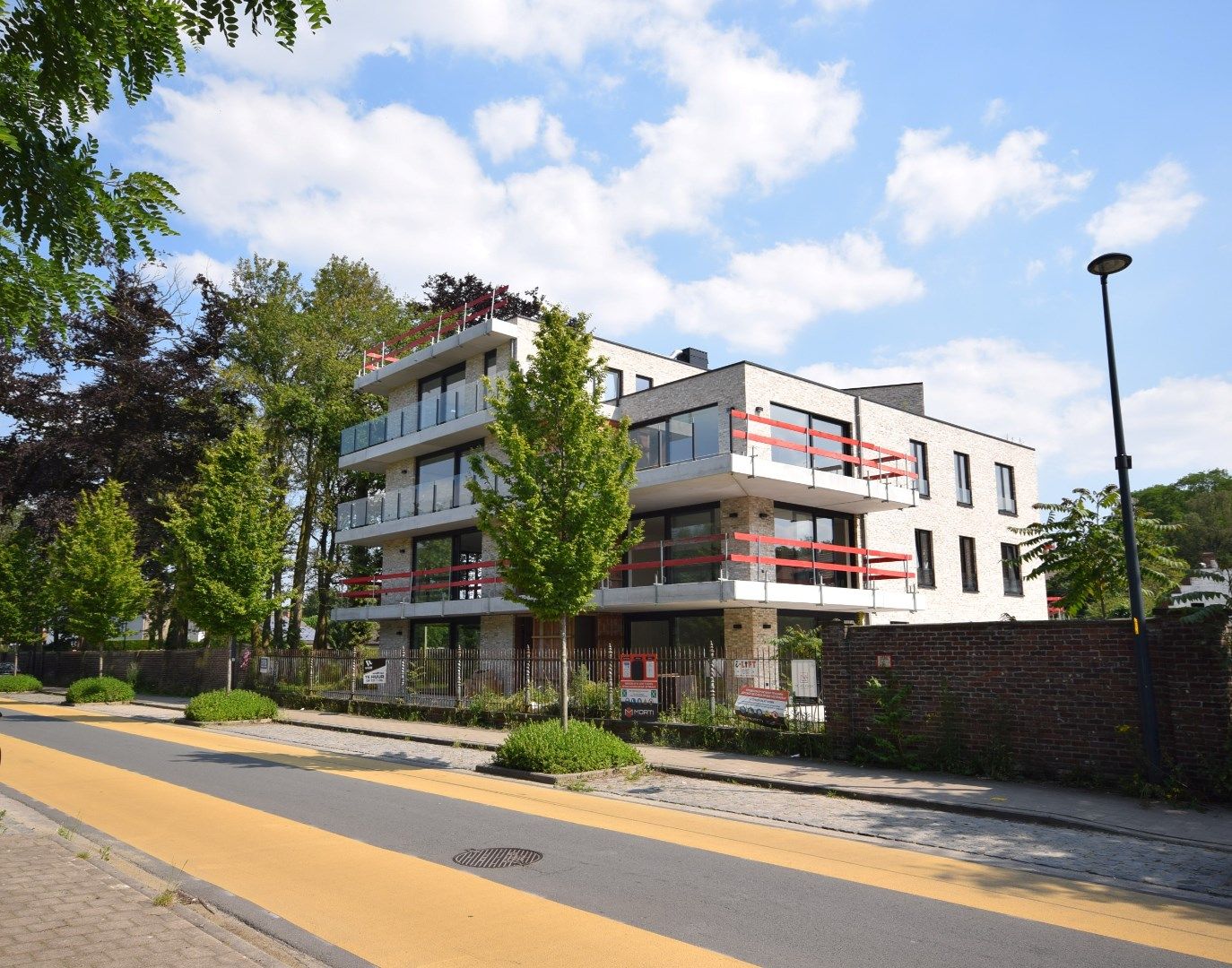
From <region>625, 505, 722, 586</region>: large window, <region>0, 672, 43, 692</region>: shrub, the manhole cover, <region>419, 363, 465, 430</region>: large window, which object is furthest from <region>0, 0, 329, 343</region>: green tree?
<region>0, 672, 43, 692</region>: shrub

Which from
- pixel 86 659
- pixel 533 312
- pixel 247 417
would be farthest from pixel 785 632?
pixel 86 659

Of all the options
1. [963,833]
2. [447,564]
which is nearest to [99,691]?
[447,564]

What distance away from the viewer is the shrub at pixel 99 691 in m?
29.1

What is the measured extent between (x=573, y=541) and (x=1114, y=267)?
30.1 feet

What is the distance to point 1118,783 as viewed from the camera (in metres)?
11.4

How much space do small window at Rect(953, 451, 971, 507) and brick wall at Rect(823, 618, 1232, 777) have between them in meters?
18.4

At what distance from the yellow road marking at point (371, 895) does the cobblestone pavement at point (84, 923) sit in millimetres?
703

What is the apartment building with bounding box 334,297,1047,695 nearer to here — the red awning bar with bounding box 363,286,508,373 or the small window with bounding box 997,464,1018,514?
the small window with bounding box 997,464,1018,514

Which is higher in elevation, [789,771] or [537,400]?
[537,400]

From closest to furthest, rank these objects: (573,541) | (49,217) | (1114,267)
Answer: (49,217) → (1114,267) → (573,541)

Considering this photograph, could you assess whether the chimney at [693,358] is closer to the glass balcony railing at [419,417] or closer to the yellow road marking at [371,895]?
the glass balcony railing at [419,417]

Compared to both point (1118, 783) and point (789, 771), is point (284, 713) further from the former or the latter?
point (1118, 783)

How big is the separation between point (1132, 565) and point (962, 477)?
20.5 metres

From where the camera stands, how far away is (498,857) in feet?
26.1
